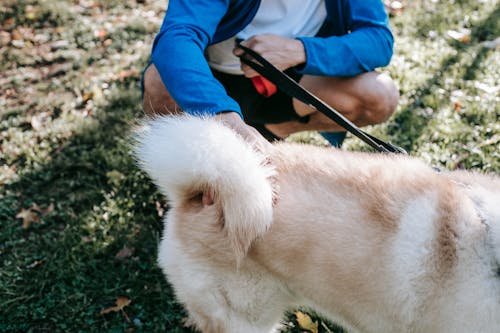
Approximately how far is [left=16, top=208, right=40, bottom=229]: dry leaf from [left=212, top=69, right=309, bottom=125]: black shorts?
119cm

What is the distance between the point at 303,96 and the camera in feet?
5.97

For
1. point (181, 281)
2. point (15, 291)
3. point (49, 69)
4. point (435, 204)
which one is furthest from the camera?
point (49, 69)

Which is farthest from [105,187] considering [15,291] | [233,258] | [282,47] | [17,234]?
[233,258]

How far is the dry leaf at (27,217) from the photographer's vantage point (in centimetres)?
247

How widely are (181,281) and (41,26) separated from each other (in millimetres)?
3724

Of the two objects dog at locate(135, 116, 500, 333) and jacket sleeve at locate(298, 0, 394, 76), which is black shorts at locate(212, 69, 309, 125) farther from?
dog at locate(135, 116, 500, 333)

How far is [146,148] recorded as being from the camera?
55.2 inches

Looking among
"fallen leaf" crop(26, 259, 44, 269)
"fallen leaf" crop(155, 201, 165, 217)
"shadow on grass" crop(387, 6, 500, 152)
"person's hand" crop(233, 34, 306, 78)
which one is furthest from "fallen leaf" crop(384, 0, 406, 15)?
"fallen leaf" crop(26, 259, 44, 269)

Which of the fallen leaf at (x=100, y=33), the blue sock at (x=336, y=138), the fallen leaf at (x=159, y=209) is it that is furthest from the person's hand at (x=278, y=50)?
the fallen leaf at (x=100, y=33)

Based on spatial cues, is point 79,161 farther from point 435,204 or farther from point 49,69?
point 435,204

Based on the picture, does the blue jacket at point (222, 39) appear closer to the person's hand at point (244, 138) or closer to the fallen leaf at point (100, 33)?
the person's hand at point (244, 138)

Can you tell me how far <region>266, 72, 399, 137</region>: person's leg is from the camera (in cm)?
225

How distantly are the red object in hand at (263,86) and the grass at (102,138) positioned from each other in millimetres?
650

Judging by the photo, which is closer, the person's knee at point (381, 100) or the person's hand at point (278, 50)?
the person's hand at point (278, 50)
